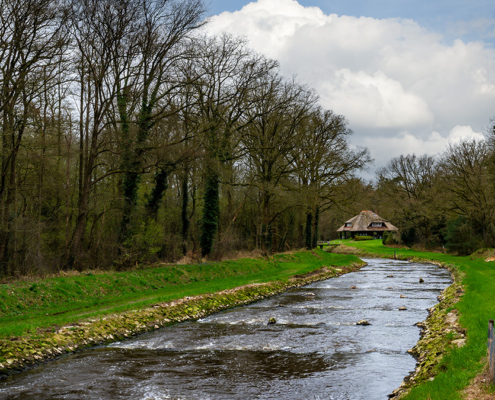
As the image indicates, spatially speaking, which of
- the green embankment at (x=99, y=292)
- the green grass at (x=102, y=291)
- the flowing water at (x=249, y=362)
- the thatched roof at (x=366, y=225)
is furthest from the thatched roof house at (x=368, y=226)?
the flowing water at (x=249, y=362)

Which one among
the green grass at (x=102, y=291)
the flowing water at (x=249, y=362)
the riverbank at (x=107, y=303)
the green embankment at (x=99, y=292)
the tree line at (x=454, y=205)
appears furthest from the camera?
the tree line at (x=454, y=205)

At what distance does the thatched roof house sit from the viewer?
333 ft

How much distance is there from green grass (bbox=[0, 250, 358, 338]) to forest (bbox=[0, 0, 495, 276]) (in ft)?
7.65

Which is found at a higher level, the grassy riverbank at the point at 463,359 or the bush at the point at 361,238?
the grassy riverbank at the point at 463,359

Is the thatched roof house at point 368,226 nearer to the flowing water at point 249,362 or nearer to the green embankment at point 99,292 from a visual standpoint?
the green embankment at point 99,292

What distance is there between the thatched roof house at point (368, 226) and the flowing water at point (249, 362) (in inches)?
3319

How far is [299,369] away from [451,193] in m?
44.9

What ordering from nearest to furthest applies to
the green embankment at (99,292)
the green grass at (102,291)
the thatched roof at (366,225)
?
the green embankment at (99,292), the green grass at (102,291), the thatched roof at (366,225)

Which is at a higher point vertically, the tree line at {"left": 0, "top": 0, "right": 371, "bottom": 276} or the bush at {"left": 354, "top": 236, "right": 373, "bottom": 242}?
the tree line at {"left": 0, "top": 0, "right": 371, "bottom": 276}

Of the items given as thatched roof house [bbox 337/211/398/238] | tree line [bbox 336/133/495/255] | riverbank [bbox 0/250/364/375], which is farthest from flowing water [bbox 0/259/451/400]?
thatched roof house [bbox 337/211/398/238]

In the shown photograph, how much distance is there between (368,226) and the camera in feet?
342

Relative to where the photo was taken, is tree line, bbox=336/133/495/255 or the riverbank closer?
the riverbank

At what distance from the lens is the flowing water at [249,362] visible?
9570mm

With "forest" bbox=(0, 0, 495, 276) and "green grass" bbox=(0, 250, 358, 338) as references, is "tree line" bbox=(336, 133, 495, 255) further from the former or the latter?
"green grass" bbox=(0, 250, 358, 338)
